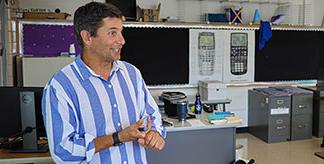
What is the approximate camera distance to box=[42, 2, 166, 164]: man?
134cm

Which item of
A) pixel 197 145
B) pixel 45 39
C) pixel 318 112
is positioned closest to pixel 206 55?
pixel 318 112

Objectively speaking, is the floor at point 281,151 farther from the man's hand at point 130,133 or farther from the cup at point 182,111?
the man's hand at point 130,133

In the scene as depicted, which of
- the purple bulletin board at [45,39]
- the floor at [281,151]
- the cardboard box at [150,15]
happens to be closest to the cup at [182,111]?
the floor at [281,151]

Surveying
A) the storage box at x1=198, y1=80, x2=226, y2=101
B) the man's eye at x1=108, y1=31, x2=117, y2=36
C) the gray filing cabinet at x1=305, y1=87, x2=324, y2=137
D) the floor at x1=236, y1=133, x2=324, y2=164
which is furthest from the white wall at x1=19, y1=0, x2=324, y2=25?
the man's eye at x1=108, y1=31, x2=117, y2=36

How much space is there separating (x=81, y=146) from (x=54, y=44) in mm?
3461

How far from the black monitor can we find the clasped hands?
0.94m

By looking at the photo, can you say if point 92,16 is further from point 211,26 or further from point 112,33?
point 211,26

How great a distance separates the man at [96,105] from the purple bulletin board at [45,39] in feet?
10.1

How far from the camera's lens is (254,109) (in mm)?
5406

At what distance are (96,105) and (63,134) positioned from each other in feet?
0.63

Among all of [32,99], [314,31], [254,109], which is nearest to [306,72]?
[314,31]

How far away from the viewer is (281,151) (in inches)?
180

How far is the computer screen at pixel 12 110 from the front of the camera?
2.12 meters

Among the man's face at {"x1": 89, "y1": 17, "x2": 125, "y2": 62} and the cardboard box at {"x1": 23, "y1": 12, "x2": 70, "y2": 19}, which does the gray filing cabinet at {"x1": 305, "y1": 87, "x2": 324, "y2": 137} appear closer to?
the cardboard box at {"x1": 23, "y1": 12, "x2": 70, "y2": 19}
